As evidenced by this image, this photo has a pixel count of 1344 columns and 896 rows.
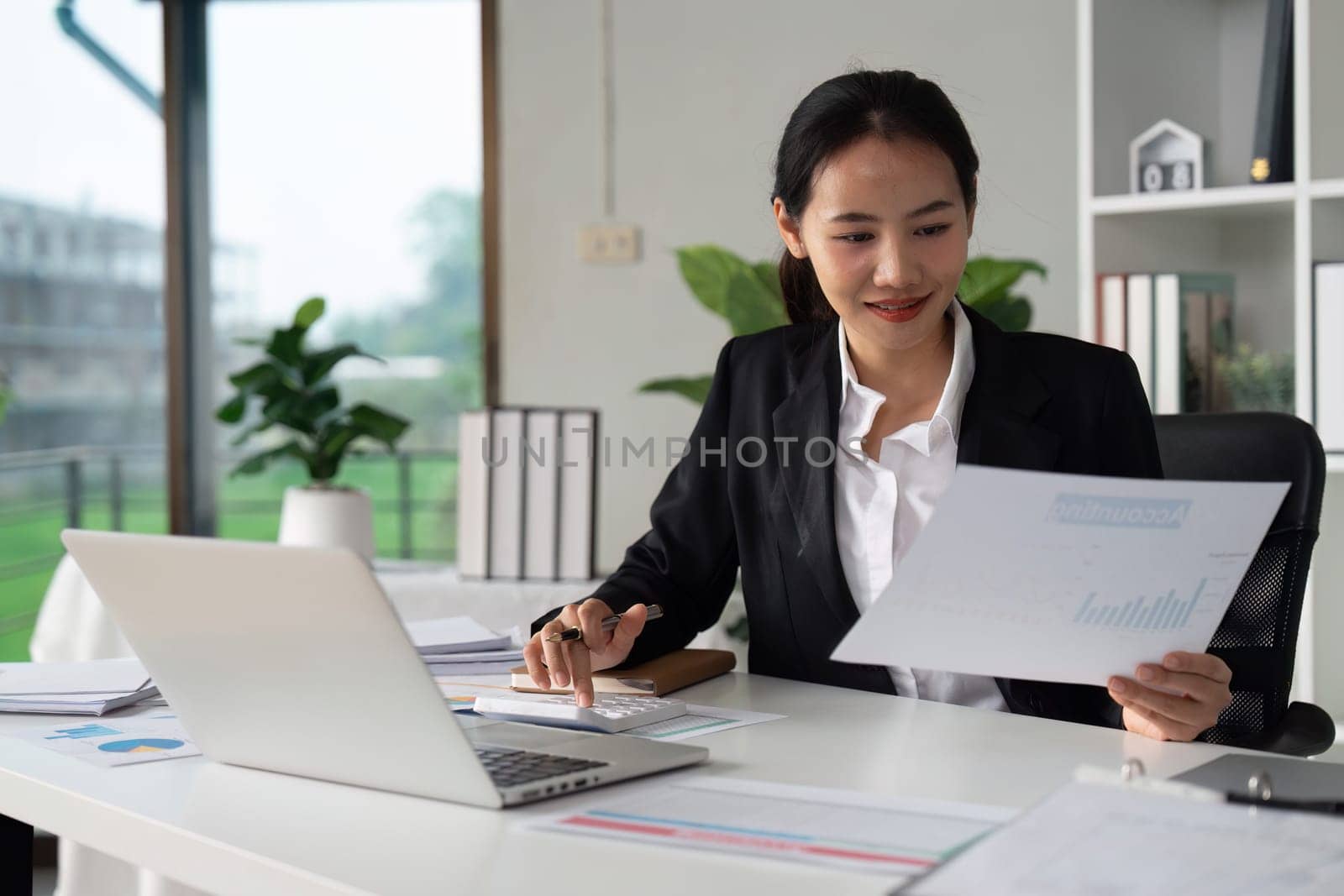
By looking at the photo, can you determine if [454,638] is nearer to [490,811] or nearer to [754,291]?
[490,811]

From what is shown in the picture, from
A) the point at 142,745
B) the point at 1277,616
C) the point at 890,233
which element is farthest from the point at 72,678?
the point at 1277,616

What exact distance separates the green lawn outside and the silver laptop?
229cm

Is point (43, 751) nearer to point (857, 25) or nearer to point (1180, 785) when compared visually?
point (1180, 785)

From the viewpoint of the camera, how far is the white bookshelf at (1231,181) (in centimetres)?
206

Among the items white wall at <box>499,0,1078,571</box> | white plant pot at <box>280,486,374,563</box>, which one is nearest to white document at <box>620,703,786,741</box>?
white plant pot at <box>280,486,374,563</box>

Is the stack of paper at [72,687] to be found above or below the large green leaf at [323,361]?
below

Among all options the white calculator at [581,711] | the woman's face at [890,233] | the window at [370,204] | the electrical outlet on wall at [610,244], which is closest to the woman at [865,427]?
the woman's face at [890,233]

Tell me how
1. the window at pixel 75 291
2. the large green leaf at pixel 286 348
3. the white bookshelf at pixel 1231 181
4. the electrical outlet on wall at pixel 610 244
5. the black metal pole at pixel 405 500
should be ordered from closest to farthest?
the white bookshelf at pixel 1231 181, the large green leaf at pixel 286 348, the electrical outlet on wall at pixel 610 244, the window at pixel 75 291, the black metal pole at pixel 405 500

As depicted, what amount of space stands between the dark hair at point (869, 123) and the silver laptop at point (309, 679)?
27.6 inches

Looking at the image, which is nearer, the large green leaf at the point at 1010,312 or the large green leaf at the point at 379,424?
the large green leaf at the point at 1010,312

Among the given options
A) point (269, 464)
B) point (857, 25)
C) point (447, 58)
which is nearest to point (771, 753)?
point (269, 464)

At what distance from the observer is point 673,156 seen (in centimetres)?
304

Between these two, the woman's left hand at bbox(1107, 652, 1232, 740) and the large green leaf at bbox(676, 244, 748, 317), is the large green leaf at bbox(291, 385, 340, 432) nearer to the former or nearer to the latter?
the large green leaf at bbox(676, 244, 748, 317)

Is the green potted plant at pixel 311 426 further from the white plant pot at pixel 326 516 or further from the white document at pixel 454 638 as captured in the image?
the white document at pixel 454 638
